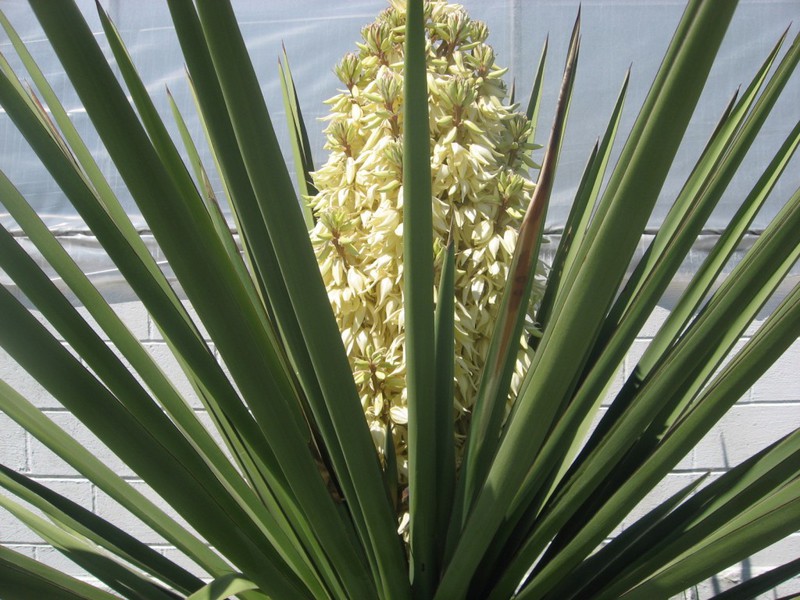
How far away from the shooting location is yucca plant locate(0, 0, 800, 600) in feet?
1.02

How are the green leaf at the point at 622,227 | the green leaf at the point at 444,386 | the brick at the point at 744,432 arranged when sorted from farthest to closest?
the brick at the point at 744,432
the green leaf at the point at 444,386
the green leaf at the point at 622,227

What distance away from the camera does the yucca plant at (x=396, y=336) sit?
0.31m

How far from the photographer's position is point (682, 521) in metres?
0.55

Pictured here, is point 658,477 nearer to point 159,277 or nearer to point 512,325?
point 512,325

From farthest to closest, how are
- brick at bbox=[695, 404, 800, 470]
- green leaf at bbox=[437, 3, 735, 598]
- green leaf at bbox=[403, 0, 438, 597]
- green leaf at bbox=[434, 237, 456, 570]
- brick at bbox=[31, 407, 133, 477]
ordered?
brick at bbox=[31, 407, 133, 477]
brick at bbox=[695, 404, 800, 470]
green leaf at bbox=[434, 237, 456, 570]
green leaf at bbox=[403, 0, 438, 597]
green leaf at bbox=[437, 3, 735, 598]

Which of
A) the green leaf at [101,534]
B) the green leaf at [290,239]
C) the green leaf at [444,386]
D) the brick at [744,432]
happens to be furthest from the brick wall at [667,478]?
the green leaf at [290,239]

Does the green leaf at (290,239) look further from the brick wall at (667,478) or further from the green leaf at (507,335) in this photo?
the brick wall at (667,478)

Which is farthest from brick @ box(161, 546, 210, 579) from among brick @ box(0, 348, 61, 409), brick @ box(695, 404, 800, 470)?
brick @ box(695, 404, 800, 470)

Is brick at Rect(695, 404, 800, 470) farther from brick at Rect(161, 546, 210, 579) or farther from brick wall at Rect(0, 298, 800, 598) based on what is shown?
brick at Rect(161, 546, 210, 579)

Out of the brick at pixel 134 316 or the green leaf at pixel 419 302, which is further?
the brick at pixel 134 316

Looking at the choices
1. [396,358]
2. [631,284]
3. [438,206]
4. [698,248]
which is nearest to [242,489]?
[396,358]

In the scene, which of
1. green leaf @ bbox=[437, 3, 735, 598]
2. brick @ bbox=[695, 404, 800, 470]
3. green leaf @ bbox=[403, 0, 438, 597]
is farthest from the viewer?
brick @ bbox=[695, 404, 800, 470]

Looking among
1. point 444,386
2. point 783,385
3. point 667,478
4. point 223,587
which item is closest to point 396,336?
point 444,386

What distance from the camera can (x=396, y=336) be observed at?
588mm
